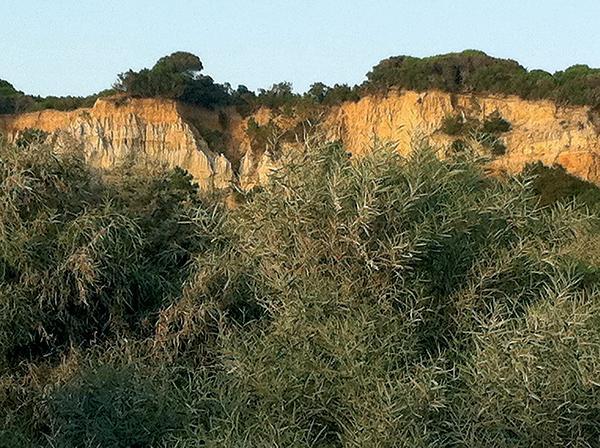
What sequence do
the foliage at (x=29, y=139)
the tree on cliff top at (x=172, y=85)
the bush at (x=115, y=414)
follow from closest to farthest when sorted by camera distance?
the bush at (x=115, y=414), the foliage at (x=29, y=139), the tree on cliff top at (x=172, y=85)

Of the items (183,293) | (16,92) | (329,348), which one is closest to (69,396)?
(183,293)

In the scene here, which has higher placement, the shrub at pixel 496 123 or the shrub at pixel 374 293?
the shrub at pixel 374 293

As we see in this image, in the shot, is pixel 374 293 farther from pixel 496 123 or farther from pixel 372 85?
pixel 372 85

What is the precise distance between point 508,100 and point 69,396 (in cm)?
3511

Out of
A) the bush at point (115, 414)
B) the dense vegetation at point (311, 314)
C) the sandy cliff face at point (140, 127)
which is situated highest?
the dense vegetation at point (311, 314)

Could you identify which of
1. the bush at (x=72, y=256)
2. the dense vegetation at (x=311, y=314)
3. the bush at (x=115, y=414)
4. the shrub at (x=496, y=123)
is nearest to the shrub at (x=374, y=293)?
the dense vegetation at (x=311, y=314)

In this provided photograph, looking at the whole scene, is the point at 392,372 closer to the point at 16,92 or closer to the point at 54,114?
the point at 54,114

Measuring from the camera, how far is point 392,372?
16.9 ft

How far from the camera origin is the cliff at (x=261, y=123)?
36.1m

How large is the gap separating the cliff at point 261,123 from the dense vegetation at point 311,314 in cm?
2864

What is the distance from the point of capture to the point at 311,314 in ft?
18.2

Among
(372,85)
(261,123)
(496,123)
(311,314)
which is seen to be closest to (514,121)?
(496,123)

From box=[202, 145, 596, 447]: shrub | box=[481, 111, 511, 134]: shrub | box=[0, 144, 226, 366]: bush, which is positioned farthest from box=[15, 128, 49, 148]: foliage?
box=[481, 111, 511, 134]: shrub

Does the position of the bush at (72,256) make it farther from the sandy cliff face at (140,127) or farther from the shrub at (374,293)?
the sandy cliff face at (140,127)
